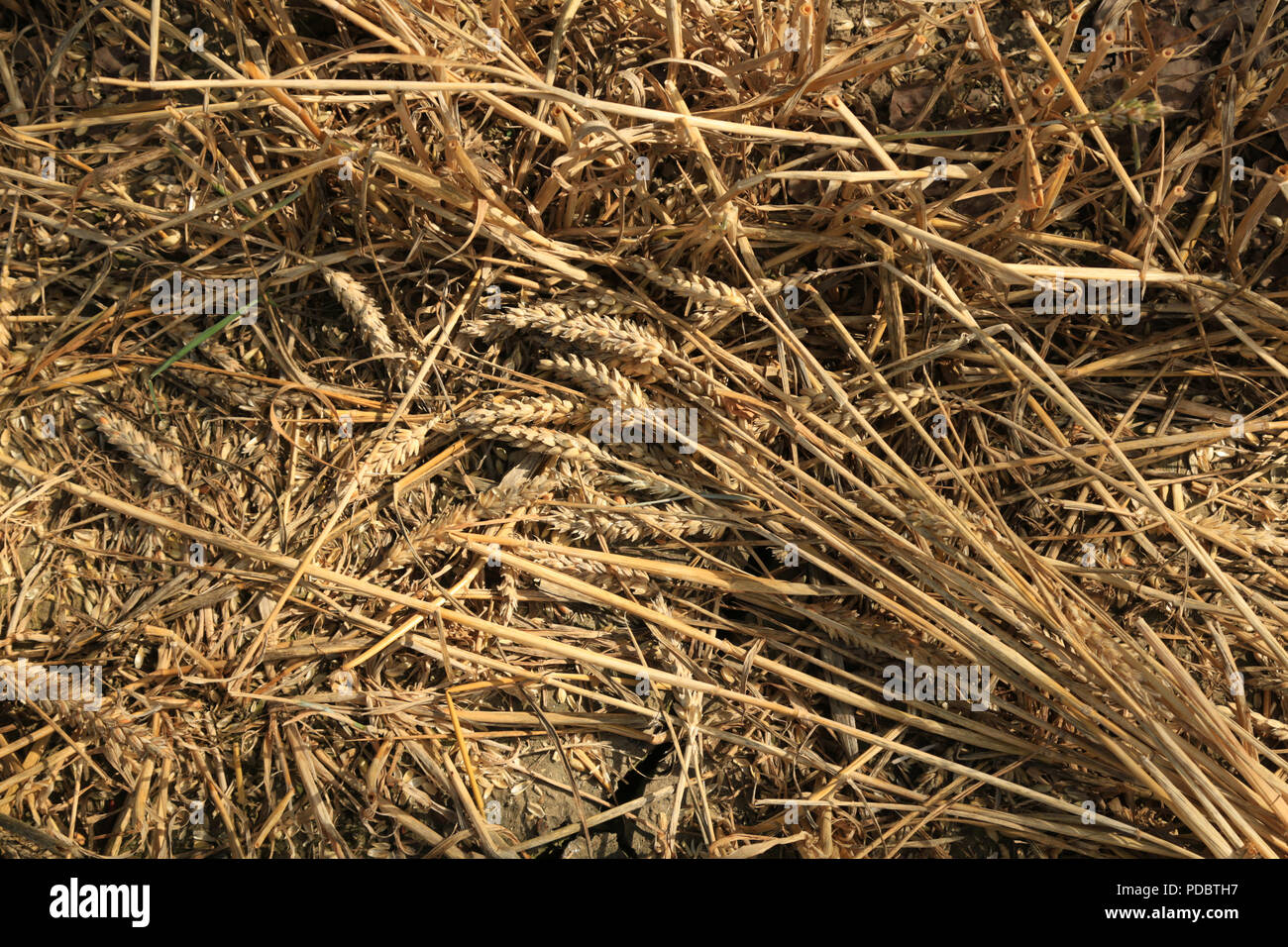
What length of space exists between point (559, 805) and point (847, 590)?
0.79 meters

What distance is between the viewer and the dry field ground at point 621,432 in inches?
68.6

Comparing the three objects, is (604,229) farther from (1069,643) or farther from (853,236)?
(1069,643)

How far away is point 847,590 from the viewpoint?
1.79 m

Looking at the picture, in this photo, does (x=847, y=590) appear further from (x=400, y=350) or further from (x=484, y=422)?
(x=400, y=350)

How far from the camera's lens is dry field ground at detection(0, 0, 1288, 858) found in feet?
5.71

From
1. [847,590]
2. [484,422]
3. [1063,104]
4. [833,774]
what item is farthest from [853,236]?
[833,774]

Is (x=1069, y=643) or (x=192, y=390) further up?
(x=192, y=390)

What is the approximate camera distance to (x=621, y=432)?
182 centimetres
